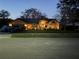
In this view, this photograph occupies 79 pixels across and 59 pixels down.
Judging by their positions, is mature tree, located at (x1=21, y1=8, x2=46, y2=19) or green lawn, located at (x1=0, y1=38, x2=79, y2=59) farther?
mature tree, located at (x1=21, y1=8, x2=46, y2=19)

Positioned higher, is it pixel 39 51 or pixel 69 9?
pixel 69 9

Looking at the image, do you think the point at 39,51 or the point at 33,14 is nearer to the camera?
the point at 39,51

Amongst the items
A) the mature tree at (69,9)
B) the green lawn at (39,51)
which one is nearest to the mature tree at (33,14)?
the mature tree at (69,9)

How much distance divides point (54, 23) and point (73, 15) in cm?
2086

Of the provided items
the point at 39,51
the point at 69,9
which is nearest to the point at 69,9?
the point at 69,9

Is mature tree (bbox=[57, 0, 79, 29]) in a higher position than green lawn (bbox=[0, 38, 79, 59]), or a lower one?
higher

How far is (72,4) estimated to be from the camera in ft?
213

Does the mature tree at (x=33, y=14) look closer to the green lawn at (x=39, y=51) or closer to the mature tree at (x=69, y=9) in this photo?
the mature tree at (x=69, y=9)

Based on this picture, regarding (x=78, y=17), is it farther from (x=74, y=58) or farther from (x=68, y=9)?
(x=74, y=58)

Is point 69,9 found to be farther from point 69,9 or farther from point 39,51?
point 39,51

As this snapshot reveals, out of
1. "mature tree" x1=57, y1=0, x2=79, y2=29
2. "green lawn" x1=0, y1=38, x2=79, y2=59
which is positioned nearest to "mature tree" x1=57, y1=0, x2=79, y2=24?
"mature tree" x1=57, y1=0, x2=79, y2=29

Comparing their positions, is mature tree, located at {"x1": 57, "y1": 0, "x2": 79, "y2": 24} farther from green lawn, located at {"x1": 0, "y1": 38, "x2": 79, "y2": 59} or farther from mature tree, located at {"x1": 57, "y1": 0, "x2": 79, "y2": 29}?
green lawn, located at {"x1": 0, "y1": 38, "x2": 79, "y2": 59}

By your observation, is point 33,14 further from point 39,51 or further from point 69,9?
point 39,51

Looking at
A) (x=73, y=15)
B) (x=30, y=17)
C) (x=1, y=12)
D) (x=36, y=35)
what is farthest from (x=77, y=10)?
(x=1, y=12)
